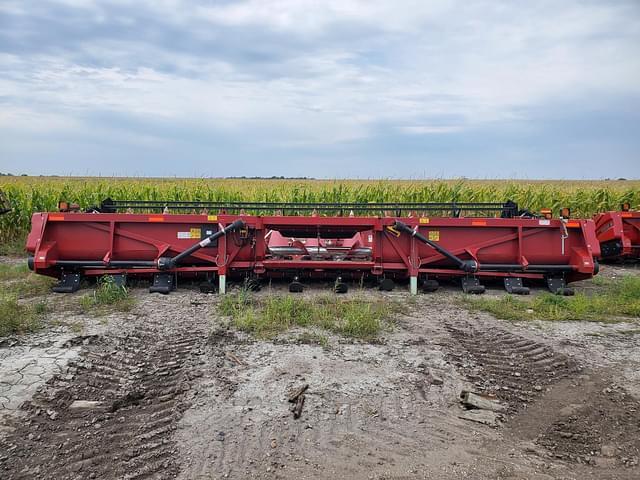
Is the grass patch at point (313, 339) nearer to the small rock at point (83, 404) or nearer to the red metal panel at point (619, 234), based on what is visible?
the small rock at point (83, 404)

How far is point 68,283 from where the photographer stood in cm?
864

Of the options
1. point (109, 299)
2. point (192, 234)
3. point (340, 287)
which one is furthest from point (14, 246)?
point (340, 287)

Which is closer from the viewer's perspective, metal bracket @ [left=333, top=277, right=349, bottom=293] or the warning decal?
metal bracket @ [left=333, top=277, right=349, bottom=293]

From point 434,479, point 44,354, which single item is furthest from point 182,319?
point 434,479

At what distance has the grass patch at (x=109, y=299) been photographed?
7423 millimetres

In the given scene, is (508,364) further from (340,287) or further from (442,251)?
(340,287)

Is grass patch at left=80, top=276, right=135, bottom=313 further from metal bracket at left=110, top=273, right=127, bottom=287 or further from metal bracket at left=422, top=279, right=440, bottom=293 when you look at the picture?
metal bracket at left=422, top=279, right=440, bottom=293

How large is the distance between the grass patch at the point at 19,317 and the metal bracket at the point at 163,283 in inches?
61.2

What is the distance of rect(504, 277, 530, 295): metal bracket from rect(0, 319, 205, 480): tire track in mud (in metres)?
5.19

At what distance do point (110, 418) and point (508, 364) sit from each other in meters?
3.56

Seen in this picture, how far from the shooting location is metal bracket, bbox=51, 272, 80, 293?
8.50 meters

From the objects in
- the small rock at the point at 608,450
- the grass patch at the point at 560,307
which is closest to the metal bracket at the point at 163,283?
the grass patch at the point at 560,307

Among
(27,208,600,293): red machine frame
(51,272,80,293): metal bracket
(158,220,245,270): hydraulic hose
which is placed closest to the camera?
(158,220,245,270): hydraulic hose

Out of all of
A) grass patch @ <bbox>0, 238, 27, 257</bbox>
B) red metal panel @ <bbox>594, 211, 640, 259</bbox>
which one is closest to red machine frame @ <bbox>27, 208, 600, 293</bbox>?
red metal panel @ <bbox>594, 211, 640, 259</bbox>
